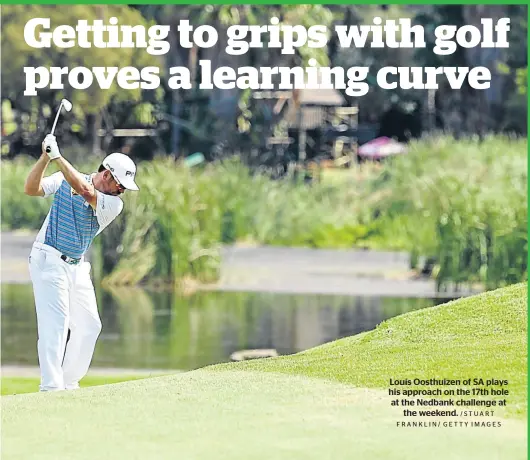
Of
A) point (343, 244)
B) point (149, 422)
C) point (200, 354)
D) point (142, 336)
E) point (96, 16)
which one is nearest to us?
point (149, 422)

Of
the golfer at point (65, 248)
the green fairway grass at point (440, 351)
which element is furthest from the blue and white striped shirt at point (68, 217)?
the green fairway grass at point (440, 351)

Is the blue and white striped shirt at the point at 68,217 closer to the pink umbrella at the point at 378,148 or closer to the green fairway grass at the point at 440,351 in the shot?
the green fairway grass at the point at 440,351

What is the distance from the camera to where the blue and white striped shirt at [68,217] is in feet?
31.0

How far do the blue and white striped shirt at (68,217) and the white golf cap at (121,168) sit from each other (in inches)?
4.9

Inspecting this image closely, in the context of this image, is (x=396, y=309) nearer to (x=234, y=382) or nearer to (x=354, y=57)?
(x=234, y=382)

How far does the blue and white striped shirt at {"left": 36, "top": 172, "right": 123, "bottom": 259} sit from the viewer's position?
9.45 m

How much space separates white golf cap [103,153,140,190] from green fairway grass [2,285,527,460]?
1.30 meters

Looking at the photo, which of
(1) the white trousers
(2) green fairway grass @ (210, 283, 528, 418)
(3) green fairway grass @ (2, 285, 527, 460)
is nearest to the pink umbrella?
(2) green fairway grass @ (210, 283, 528, 418)

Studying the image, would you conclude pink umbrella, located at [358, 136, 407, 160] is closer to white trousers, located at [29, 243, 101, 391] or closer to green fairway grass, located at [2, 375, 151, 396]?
green fairway grass, located at [2, 375, 151, 396]

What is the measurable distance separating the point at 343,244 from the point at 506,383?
60.8 feet

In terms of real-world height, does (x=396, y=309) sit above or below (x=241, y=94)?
below

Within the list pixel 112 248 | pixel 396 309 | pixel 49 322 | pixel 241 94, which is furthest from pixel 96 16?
pixel 49 322

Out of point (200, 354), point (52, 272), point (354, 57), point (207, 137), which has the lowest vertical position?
point (200, 354)

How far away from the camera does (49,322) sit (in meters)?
9.56
